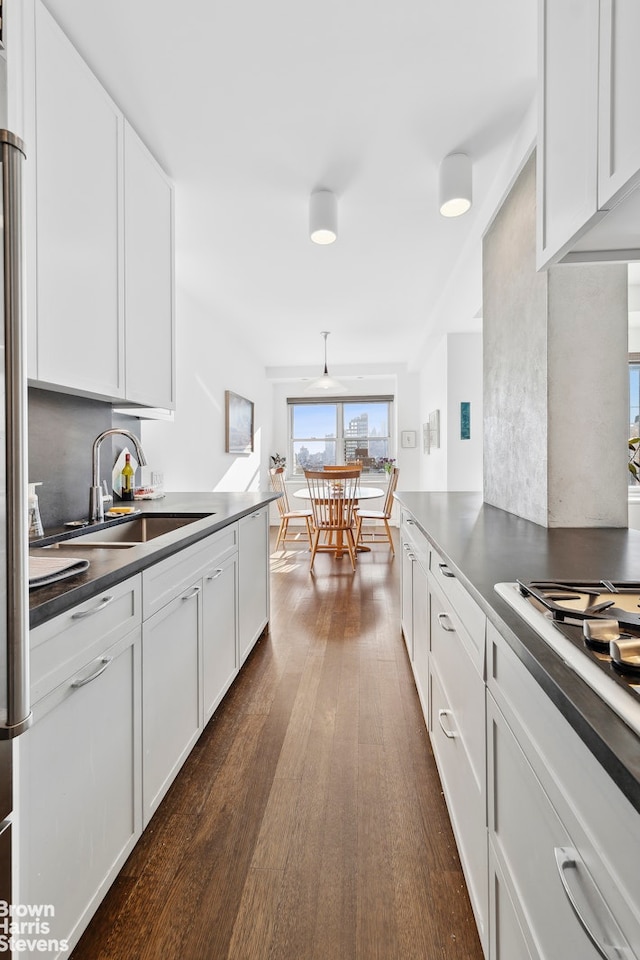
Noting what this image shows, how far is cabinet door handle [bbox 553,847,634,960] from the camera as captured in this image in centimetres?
45

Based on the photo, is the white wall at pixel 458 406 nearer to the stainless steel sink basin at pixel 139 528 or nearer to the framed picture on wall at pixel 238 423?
the framed picture on wall at pixel 238 423

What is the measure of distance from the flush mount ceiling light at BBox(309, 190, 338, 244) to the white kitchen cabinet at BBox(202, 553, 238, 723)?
5.83 feet

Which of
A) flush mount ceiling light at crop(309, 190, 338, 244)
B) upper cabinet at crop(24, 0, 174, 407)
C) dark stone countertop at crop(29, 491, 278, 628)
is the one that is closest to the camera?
dark stone countertop at crop(29, 491, 278, 628)

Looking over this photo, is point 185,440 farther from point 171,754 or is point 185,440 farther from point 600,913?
point 600,913

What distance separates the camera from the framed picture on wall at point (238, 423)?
16.2 feet

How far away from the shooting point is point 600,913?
0.47 metres

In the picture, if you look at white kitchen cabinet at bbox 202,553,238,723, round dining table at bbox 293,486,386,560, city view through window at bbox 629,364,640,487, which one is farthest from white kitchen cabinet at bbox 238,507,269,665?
city view through window at bbox 629,364,640,487

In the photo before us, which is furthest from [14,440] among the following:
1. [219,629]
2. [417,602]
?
[417,602]

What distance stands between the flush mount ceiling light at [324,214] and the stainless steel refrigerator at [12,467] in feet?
6.56

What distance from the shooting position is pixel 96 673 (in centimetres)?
103

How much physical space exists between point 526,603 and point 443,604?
22.8 inches

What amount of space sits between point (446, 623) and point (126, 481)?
1.95 m

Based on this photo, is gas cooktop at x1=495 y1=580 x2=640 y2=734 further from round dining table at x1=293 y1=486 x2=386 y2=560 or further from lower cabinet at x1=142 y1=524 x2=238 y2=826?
round dining table at x1=293 y1=486 x2=386 y2=560

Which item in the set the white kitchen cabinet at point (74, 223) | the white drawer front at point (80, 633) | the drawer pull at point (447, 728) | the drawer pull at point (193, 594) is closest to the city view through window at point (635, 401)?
the drawer pull at point (447, 728)
